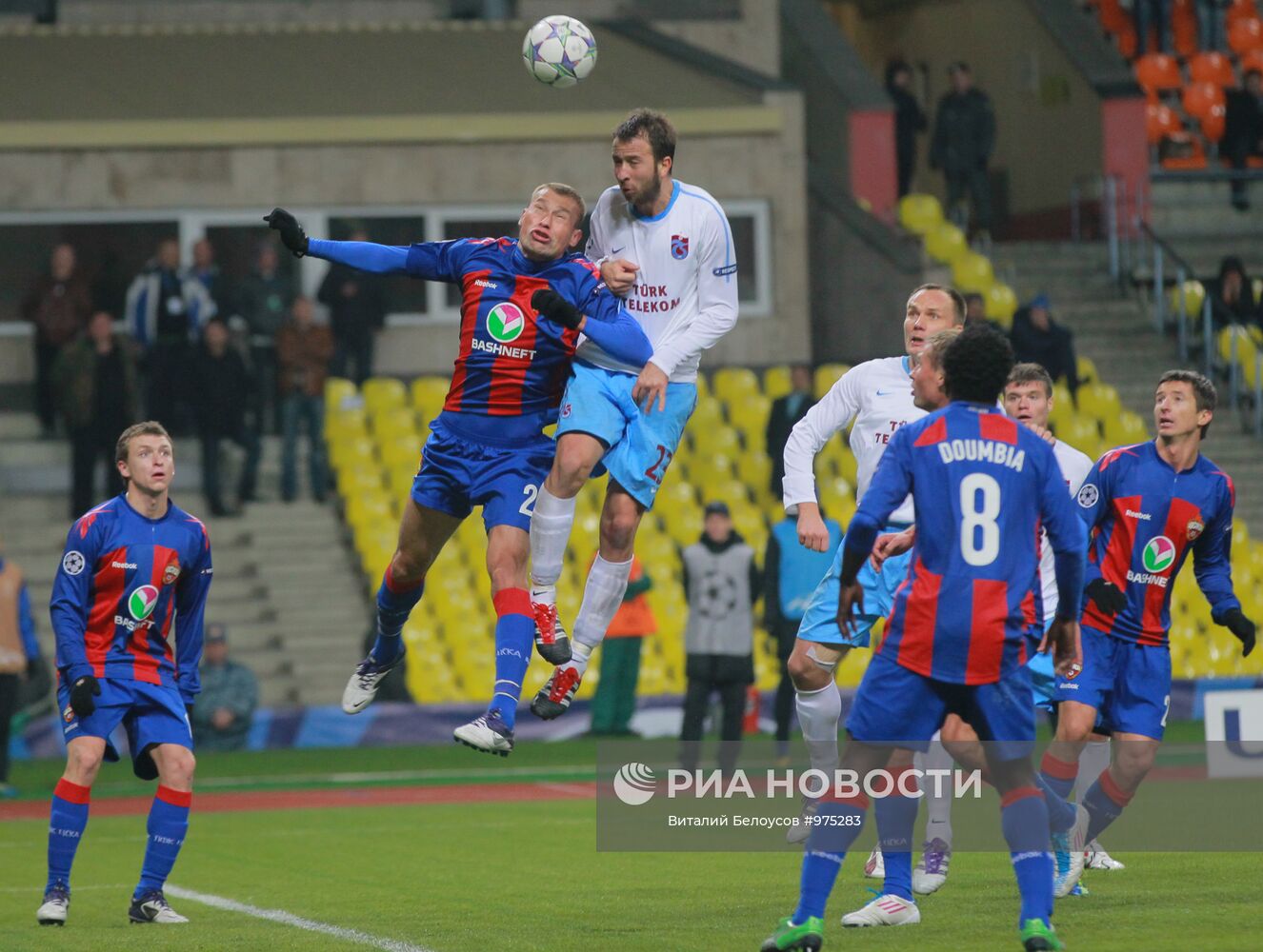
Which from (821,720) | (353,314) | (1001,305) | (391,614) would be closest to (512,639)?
(391,614)

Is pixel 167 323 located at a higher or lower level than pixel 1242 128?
lower

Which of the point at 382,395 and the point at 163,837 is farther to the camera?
the point at 382,395

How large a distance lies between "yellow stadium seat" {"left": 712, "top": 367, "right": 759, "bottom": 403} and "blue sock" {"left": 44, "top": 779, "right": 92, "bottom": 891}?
42.6ft

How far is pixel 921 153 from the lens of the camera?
32375 mm

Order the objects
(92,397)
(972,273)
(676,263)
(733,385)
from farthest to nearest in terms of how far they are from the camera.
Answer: (972,273)
(733,385)
(92,397)
(676,263)

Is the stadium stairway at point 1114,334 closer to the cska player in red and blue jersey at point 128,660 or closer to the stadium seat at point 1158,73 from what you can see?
the stadium seat at point 1158,73

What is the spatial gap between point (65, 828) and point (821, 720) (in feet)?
11.6

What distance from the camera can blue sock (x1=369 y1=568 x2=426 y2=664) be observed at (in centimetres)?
946

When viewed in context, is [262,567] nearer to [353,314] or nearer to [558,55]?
[353,314]

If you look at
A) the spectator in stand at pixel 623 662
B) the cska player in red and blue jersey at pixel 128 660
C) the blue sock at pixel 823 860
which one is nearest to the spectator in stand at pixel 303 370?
the spectator in stand at pixel 623 662

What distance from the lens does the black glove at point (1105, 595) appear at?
29.4 feet

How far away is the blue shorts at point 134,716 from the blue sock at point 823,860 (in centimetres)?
355

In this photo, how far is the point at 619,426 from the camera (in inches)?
355

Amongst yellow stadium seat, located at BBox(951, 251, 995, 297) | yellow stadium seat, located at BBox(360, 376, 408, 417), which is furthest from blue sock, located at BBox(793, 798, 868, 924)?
yellow stadium seat, located at BBox(951, 251, 995, 297)
